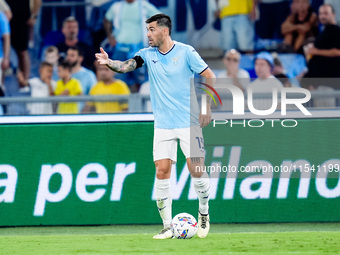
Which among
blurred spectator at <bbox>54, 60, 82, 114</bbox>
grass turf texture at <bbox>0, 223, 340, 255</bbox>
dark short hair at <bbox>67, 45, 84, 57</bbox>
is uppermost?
dark short hair at <bbox>67, 45, 84, 57</bbox>

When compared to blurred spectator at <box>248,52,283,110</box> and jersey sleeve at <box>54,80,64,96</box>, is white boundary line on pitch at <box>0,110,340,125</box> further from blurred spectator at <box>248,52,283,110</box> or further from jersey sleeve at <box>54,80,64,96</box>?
jersey sleeve at <box>54,80,64,96</box>

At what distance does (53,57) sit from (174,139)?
5677 millimetres

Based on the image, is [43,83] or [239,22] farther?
[239,22]

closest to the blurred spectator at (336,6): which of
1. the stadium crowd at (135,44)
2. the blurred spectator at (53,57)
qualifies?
the stadium crowd at (135,44)

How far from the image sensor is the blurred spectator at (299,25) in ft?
42.4

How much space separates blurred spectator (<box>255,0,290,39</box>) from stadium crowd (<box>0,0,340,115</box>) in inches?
0.7

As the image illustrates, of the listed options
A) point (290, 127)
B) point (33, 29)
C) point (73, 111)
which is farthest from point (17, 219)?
point (33, 29)

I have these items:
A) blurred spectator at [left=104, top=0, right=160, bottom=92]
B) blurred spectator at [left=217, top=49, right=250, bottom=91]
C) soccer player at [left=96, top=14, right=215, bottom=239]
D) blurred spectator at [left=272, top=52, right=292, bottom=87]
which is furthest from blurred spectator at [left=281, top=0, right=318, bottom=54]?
soccer player at [left=96, top=14, right=215, bottom=239]

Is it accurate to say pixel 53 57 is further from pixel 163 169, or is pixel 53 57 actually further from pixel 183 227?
pixel 183 227

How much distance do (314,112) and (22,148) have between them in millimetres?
3661

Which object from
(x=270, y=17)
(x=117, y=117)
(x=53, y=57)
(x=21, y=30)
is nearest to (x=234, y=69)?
(x=270, y=17)

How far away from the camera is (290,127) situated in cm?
977

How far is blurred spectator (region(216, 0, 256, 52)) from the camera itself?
13.3 m

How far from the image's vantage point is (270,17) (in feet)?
45.0
